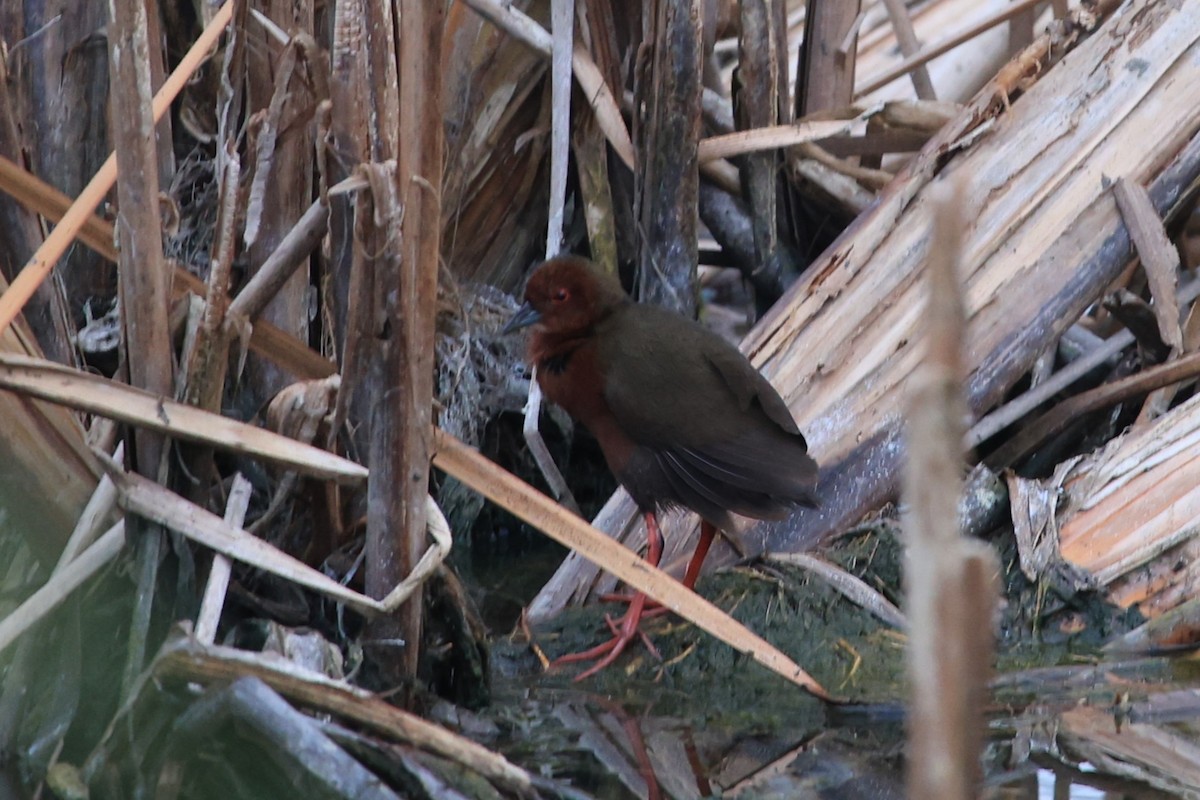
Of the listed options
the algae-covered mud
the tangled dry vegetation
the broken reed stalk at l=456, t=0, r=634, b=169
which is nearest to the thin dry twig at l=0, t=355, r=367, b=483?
the tangled dry vegetation

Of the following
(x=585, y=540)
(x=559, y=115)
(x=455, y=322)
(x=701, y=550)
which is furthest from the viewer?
(x=455, y=322)

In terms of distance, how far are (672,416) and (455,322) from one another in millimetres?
1227

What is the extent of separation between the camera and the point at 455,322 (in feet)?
14.9

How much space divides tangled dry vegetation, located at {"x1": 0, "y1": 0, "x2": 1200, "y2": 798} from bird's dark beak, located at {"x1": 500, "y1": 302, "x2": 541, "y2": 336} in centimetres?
34

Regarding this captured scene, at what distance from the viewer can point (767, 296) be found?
4.97 meters

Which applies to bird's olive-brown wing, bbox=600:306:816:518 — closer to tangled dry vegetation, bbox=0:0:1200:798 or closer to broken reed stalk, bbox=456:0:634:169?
tangled dry vegetation, bbox=0:0:1200:798

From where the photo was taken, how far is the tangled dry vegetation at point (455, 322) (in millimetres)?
2350

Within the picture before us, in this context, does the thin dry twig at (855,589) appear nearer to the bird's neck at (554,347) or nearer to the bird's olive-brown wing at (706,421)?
the bird's olive-brown wing at (706,421)

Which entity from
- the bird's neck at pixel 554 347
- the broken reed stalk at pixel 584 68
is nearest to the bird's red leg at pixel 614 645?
the bird's neck at pixel 554 347

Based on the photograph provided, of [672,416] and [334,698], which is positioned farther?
[672,416]

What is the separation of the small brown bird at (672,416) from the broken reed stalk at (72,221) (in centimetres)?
121

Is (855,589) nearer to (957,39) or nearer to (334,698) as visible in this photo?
(334,698)

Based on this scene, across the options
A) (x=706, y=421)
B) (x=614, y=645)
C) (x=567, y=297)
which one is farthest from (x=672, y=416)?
(x=614, y=645)

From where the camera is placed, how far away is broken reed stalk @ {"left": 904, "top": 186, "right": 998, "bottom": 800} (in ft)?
2.98
